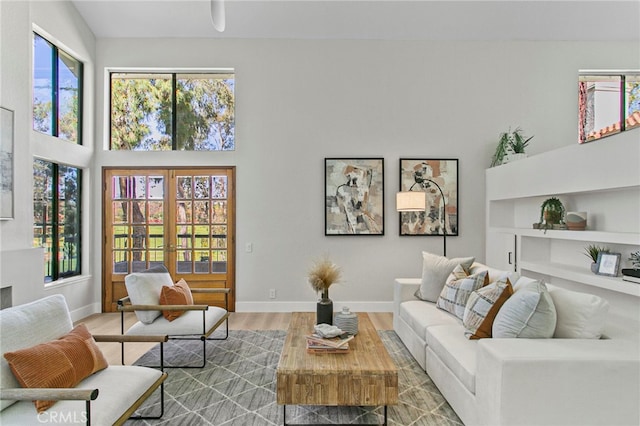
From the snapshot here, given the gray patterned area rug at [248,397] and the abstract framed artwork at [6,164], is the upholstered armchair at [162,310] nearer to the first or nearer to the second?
the gray patterned area rug at [248,397]

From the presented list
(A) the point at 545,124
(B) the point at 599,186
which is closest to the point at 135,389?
(B) the point at 599,186

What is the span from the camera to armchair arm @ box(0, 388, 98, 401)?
5.60ft

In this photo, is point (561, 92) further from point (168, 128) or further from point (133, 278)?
point (133, 278)

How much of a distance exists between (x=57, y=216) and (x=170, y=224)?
137cm

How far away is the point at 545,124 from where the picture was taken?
557 centimetres

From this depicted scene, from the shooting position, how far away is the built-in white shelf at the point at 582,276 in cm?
321

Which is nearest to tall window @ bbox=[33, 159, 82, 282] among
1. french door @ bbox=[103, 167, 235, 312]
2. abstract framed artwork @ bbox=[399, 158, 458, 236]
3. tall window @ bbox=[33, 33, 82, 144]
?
french door @ bbox=[103, 167, 235, 312]

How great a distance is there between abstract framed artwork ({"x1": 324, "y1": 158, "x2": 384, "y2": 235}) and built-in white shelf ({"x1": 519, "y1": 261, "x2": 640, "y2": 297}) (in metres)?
2.00

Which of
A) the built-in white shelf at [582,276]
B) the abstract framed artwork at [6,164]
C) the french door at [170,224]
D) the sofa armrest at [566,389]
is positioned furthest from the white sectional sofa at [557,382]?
the abstract framed artwork at [6,164]

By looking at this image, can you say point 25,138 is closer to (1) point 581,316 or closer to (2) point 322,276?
(2) point 322,276

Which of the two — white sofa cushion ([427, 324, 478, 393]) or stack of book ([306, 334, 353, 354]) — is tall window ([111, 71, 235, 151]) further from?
white sofa cushion ([427, 324, 478, 393])

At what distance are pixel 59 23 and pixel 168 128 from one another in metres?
1.75

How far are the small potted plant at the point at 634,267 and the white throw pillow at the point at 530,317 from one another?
141 cm

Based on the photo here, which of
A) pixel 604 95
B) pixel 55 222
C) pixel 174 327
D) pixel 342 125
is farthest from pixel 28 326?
pixel 604 95
